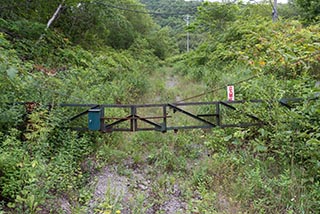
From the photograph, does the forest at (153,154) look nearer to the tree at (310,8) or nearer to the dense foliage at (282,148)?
the dense foliage at (282,148)

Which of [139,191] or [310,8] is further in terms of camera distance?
[310,8]

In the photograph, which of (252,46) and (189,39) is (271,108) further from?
(189,39)

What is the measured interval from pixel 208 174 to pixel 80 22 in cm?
1027

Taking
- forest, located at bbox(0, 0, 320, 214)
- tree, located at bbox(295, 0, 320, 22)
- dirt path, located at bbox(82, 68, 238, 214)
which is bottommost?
dirt path, located at bbox(82, 68, 238, 214)

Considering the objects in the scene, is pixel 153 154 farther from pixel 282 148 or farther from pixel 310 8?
pixel 310 8

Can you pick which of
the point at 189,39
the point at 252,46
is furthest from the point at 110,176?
the point at 189,39

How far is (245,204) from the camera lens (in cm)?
311

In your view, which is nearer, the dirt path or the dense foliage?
the dense foliage

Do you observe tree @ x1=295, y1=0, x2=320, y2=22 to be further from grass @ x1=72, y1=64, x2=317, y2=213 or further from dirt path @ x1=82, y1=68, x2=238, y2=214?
dirt path @ x1=82, y1=68, x2=238, y2=214

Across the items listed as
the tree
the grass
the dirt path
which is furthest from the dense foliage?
the tree

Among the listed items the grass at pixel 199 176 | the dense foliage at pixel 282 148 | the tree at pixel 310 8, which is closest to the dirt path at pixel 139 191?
the grass at pixel 199 176

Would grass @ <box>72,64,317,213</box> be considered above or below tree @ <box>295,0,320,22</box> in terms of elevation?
below

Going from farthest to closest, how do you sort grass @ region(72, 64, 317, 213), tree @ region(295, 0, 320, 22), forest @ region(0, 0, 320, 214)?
tree @ region(295, 0, 320, 22) < grass @ region(72, 64, 317, 213) < forest @ region(0, 0, 320, 214)

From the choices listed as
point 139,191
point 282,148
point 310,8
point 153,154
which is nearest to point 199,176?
point 139,191
